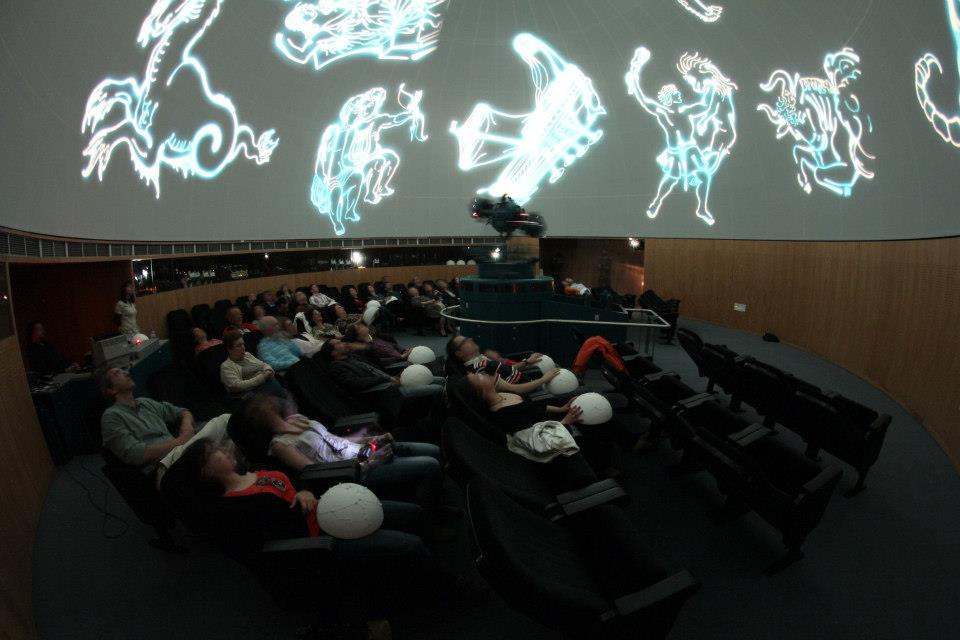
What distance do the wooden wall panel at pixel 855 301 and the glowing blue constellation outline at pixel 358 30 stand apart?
8.02m

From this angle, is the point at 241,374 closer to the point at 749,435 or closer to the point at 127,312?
the point at 127,312

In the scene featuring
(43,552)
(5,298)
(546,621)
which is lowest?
(43,552)

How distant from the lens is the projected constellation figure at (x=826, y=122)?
19.4ft

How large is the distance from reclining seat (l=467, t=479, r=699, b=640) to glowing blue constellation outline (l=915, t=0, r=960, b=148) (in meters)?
5.12

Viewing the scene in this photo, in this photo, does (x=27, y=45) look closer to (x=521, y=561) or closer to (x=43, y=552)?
(x=43, y=552)

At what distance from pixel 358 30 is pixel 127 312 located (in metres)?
7.64

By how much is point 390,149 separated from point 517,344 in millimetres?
8146

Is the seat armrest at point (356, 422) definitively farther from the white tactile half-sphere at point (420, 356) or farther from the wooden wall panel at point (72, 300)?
the wooden wall panel at point (72, 300)

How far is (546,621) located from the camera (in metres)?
1.46

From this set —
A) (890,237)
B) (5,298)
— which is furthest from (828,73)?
(5,298)

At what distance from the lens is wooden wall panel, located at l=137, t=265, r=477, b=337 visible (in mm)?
6934

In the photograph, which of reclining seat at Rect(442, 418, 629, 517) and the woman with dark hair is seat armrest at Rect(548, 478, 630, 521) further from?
the woman with dark hair

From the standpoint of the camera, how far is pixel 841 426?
3098 millimetres

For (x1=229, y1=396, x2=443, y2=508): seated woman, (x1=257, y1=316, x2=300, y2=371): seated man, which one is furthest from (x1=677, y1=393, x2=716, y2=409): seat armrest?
(x1=257, y1=316, x2=300, y2=371): seated man
